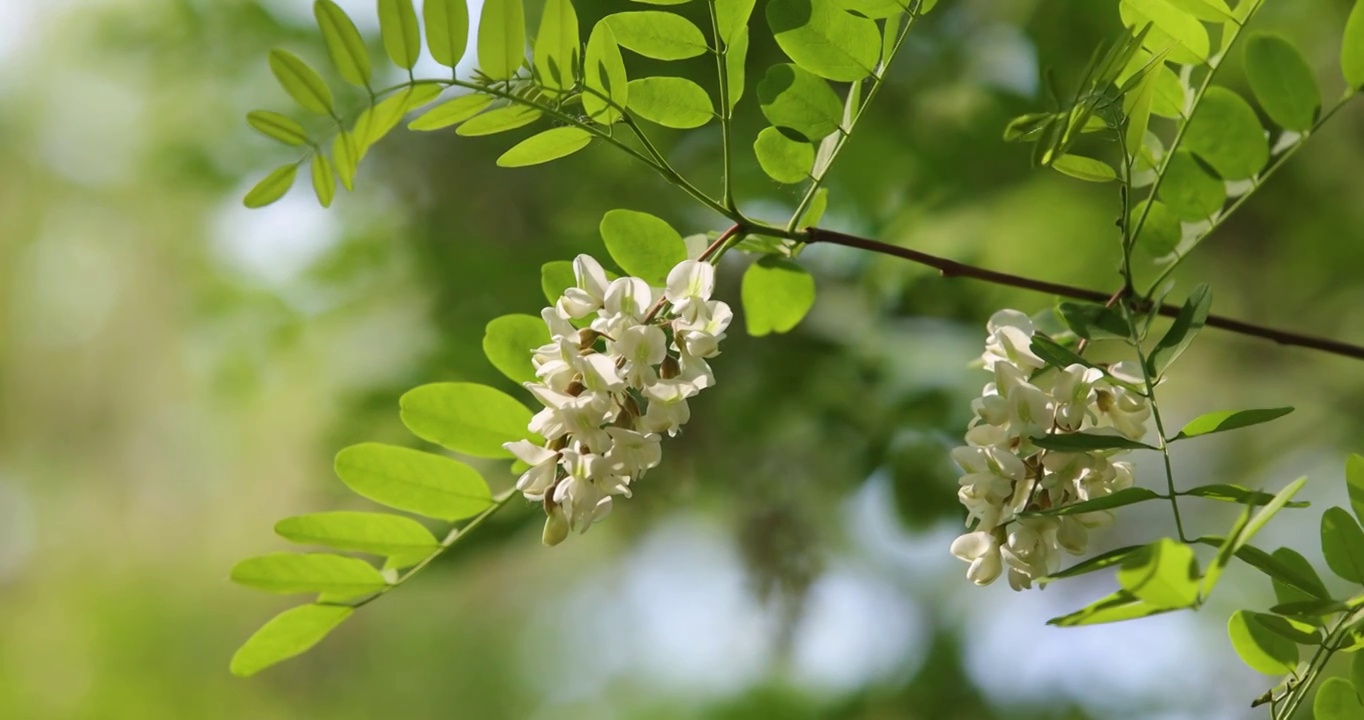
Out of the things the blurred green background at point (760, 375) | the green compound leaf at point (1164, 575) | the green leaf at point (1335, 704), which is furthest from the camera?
the blurred green background at point (760, 375)

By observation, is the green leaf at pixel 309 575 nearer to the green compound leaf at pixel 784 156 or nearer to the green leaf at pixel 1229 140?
the green compound leaf at pixel 784 156

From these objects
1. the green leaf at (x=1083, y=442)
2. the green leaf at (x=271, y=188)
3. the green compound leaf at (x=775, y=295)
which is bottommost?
the green compound leaf at (x=775, y=295)

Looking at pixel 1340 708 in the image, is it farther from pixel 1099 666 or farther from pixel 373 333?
pixel 373 333

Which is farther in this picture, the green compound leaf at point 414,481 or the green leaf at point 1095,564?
the green compound leaf at point 414,481

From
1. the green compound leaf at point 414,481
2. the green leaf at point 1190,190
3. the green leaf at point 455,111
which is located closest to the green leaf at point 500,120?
the green leaf at point 455,111

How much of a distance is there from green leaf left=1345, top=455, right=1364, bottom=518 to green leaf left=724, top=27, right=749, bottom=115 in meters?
0.20

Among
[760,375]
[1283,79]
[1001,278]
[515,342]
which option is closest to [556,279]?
[515,342]

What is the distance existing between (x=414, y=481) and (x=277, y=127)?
125 mm

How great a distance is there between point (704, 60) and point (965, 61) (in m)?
0.19

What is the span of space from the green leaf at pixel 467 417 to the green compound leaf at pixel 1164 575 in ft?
0.62

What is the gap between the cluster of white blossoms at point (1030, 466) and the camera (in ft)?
0.84

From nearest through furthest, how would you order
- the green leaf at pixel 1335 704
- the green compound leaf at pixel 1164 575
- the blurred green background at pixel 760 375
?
the green compound leaf at pixel 1164 575 < the green leaf at pixel 1335 704 < the blurred green background at pixel 760 375

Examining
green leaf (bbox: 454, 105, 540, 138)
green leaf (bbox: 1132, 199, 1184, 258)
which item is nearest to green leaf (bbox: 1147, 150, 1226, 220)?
green leaf (bbox: 1132, 199, 1184, 258)

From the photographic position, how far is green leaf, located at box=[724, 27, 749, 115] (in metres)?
0.30
